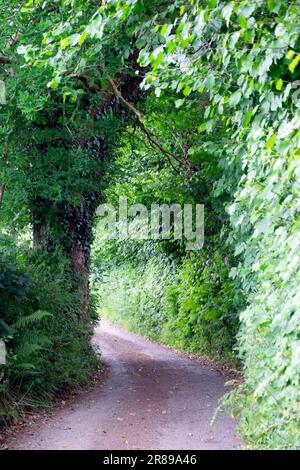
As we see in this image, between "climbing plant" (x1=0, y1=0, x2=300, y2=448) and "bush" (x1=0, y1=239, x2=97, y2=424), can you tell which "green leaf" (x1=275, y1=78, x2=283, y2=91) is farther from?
"bush" (x1=0, y1=239, x2=97, y2=424)

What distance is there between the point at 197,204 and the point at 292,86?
9.56 meters

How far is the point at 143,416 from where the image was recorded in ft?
30.1

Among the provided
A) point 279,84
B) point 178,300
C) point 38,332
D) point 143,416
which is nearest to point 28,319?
point 38,332

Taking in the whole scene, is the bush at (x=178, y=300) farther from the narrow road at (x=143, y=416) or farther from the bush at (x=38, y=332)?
the bush at (x=38, y=332)

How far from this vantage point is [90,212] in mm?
13422

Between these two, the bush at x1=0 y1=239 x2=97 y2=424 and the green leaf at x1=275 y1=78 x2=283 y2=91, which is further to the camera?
the bush at x1=0 y1=239 x2=97 y2=424

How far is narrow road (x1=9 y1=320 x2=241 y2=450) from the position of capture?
7574mm

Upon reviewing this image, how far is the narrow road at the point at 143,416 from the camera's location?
757 cm

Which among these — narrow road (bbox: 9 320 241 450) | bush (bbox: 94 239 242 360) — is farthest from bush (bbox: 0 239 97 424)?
bush (bbox: 94 239 242 360)

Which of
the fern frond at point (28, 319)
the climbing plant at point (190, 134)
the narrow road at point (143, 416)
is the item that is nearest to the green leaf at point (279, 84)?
the climbing plant at point (190, 134)

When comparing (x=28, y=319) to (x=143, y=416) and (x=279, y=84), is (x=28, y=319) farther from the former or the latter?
(x=279, y=84)

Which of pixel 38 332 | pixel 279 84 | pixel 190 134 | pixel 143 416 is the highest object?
pixel 190 134

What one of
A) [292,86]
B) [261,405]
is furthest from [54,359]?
[292,86]

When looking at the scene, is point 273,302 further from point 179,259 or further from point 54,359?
point 179,259
